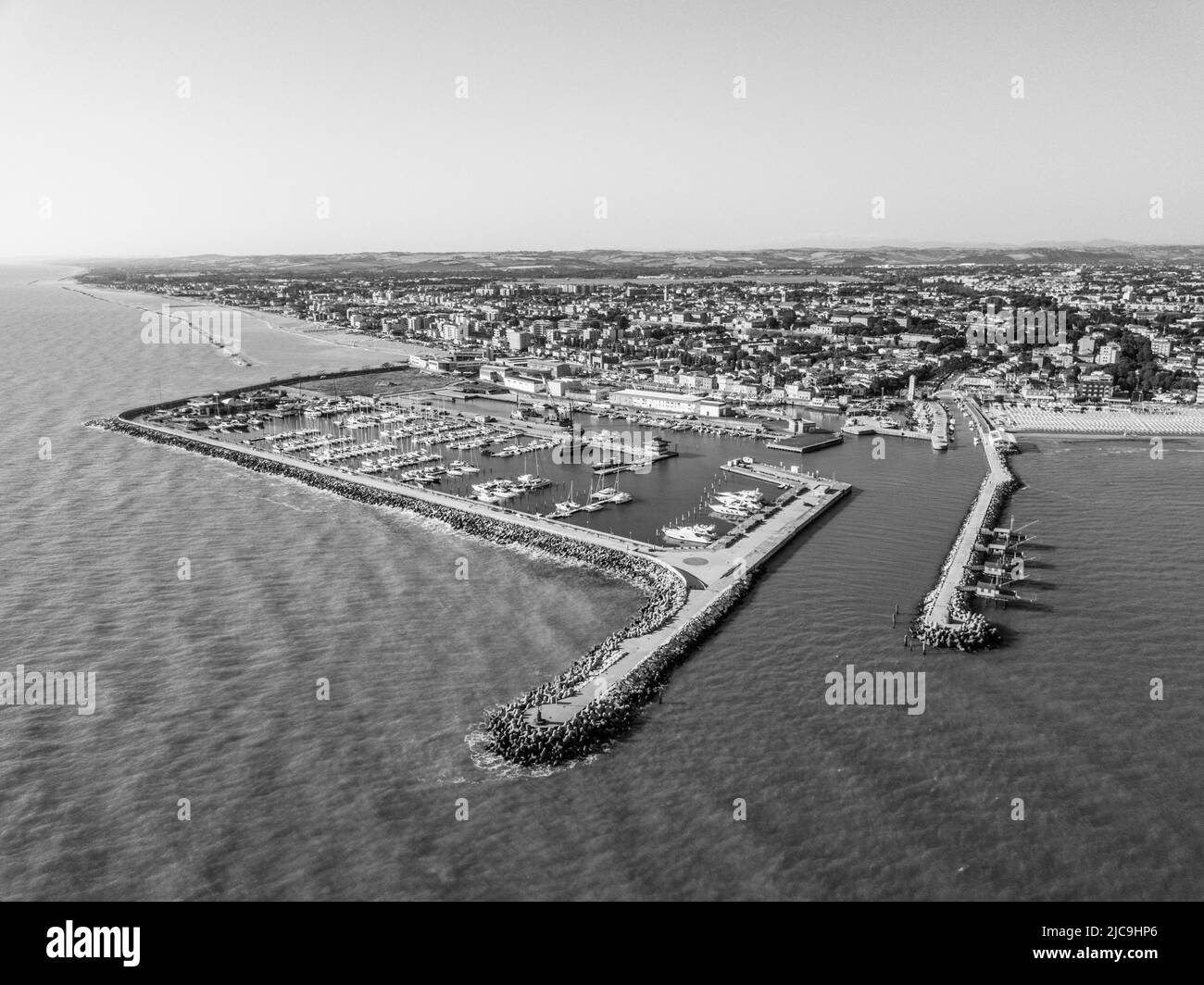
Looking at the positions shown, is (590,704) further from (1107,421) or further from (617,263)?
(617,263)

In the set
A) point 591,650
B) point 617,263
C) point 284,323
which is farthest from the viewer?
point 617,263

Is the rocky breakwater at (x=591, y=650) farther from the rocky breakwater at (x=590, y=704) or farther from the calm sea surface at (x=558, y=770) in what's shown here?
the calm sea surface at (x=558, y=770)

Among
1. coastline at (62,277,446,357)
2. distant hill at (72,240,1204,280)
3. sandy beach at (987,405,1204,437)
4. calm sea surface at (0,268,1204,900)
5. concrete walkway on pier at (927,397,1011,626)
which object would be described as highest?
distant hill at (72,240,1204,280)

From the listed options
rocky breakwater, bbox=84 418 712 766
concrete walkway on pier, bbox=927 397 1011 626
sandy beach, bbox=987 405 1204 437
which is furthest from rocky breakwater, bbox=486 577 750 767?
sandy beach, bbox=987 405 1204 437

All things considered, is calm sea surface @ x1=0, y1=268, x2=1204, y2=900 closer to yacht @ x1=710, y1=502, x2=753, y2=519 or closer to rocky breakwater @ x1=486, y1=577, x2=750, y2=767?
rocky breakwater @ x1=486, y1=577, x2=750, y2=767

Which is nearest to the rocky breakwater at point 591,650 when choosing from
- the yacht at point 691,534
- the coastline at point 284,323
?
the yacht at point 691,534

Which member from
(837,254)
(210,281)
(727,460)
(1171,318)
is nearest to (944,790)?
(727,460)

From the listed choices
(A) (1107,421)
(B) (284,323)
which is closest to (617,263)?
(B) (284,323)
